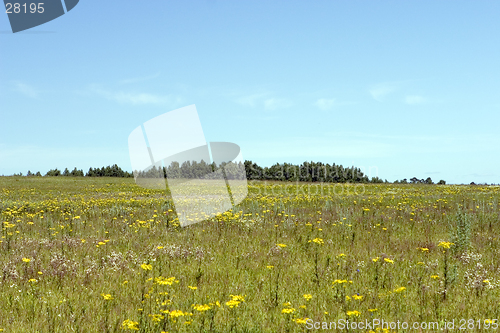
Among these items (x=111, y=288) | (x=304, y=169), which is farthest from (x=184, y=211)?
(x=304, y=169)

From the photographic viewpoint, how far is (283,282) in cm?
586

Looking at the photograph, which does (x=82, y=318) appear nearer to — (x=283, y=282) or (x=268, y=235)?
(x=283, y=282)

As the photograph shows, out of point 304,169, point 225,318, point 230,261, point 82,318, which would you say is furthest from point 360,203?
point 304,169

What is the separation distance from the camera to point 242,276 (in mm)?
6242

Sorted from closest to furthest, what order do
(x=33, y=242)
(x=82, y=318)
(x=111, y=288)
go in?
(x=82, y=318), (x=111, y=288), (x=33, y=242)

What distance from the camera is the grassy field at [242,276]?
4574 millimetres

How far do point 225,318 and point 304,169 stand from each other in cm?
6358

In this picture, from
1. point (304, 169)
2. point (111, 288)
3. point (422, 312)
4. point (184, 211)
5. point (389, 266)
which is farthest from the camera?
point (304, 169)

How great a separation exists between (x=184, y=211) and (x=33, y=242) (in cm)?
555

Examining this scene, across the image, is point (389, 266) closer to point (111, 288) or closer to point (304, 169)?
point (111, 288)

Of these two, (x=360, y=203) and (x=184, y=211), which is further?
(x=360, y=203)

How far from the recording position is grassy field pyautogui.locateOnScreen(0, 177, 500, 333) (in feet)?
15.0

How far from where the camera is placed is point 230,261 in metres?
7.17

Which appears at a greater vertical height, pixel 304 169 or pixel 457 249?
pixel 304 169
